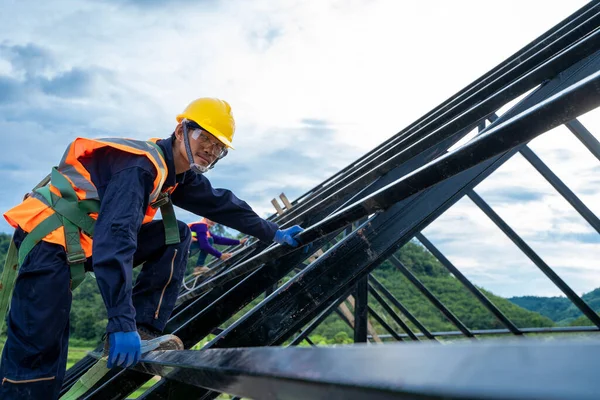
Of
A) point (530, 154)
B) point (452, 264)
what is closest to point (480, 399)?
point (530, 154)

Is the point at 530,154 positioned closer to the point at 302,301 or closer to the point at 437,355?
the point at 302,301

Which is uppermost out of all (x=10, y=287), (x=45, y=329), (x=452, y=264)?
(x=10, y=287)

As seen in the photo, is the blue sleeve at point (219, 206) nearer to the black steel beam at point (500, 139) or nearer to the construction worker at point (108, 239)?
the construction worker at point (108, 239)

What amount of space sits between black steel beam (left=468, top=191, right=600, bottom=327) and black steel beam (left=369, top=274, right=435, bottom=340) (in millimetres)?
2517

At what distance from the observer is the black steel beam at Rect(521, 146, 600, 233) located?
405cm

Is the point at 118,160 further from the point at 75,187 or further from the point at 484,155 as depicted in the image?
the point at 484,155

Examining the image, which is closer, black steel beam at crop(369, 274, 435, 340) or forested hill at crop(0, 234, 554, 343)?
black steel beam at crop(369, 274, 435, 340)

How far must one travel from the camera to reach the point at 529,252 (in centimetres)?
454

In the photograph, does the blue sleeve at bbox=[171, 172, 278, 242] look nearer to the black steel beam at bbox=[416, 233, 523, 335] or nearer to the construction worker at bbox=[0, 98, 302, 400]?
the construction worker at bbox=[0, 98, 302, 400]

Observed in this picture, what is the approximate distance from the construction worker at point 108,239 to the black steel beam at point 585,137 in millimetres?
1693

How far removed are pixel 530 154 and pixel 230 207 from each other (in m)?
2.11

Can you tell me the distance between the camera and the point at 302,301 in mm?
2363

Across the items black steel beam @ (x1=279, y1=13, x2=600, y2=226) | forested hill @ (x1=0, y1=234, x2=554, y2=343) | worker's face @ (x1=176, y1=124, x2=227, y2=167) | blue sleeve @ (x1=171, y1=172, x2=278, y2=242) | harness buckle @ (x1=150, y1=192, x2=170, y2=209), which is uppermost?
worker's face @ (x1=176, y1=124, x2=227, y2=167)

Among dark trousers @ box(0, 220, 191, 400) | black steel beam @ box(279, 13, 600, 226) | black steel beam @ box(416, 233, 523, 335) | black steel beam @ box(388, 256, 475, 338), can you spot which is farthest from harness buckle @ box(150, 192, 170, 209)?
black steel beam @ box(388, 256, 475, 338)
